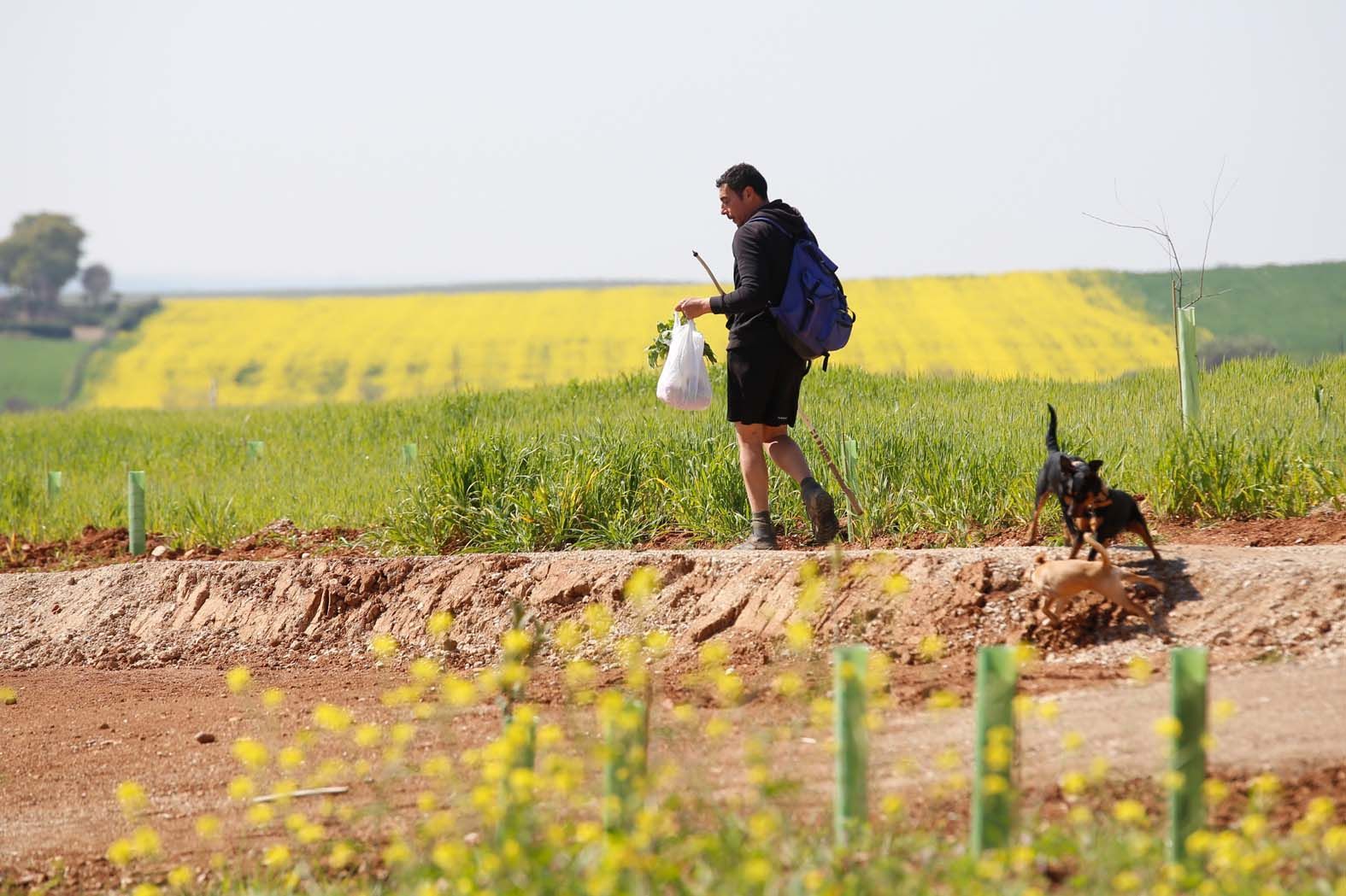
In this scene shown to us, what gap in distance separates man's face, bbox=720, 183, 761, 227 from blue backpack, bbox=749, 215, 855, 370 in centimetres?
13

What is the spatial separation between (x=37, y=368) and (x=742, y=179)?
1954 inches

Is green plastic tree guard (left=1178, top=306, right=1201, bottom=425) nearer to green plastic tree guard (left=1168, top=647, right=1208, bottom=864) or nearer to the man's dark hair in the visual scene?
the man's dark hair

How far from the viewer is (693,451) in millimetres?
8992

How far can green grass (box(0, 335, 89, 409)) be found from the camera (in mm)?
46000

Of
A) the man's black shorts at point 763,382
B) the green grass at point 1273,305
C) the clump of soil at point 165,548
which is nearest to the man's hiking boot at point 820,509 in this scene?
the man's black shorts at point 763,382

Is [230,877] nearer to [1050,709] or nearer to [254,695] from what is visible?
[1050,709]

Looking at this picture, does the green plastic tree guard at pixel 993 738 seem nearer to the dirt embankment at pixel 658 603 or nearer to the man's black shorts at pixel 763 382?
the dirt embankment at pixel 658 603

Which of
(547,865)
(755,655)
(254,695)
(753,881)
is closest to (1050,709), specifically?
(753,881)

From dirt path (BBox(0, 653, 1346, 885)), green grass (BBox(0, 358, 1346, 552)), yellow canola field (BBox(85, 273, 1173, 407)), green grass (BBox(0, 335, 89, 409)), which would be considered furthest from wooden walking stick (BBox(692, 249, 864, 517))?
green grass (BBox(0, 335, 89, 409))

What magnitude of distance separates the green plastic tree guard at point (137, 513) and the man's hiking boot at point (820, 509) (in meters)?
5.45

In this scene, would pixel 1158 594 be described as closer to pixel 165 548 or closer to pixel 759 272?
pixel 759 272

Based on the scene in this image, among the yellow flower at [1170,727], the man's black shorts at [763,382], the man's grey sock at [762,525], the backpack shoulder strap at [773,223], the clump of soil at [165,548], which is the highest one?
the backpack shoulder strap at [773,223]

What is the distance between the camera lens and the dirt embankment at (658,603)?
225 inches

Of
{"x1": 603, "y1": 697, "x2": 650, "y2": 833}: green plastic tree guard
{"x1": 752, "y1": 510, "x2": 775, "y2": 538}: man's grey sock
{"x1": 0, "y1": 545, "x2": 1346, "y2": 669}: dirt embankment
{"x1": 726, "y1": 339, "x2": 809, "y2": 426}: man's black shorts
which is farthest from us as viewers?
{"x1": 752, "y1": 510, "x2": 775, "y2": 538}: man's grey sock
